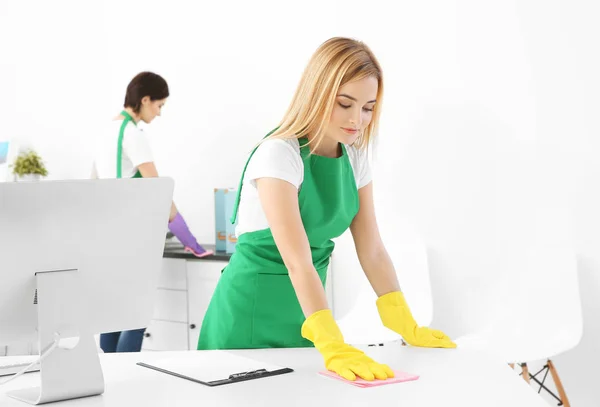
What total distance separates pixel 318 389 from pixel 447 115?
202cm

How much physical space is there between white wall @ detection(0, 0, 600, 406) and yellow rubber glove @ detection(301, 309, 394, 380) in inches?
58.3

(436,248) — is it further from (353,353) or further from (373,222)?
(353,353)

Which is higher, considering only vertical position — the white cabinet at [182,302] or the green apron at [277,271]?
the green apron at [277,271]

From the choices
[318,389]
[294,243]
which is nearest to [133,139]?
[294,243]

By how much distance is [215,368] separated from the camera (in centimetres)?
176

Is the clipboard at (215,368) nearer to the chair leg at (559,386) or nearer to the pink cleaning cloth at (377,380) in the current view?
the pink cleaning cloth at (377,380)

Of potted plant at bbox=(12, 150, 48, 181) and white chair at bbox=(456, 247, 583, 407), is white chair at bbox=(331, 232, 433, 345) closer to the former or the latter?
white chair at bbox=(456, 247, 583, 407)

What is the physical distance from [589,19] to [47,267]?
7.66 ft

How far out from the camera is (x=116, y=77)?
477 cm

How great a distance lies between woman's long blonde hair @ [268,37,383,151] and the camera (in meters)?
1.93

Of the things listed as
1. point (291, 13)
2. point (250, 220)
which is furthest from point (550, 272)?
point (291, 13)

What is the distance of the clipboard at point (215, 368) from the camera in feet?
5.47

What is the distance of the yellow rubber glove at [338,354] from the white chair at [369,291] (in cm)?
124

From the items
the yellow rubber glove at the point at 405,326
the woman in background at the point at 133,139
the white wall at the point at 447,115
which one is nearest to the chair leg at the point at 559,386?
the white wall at the point at 447,115
